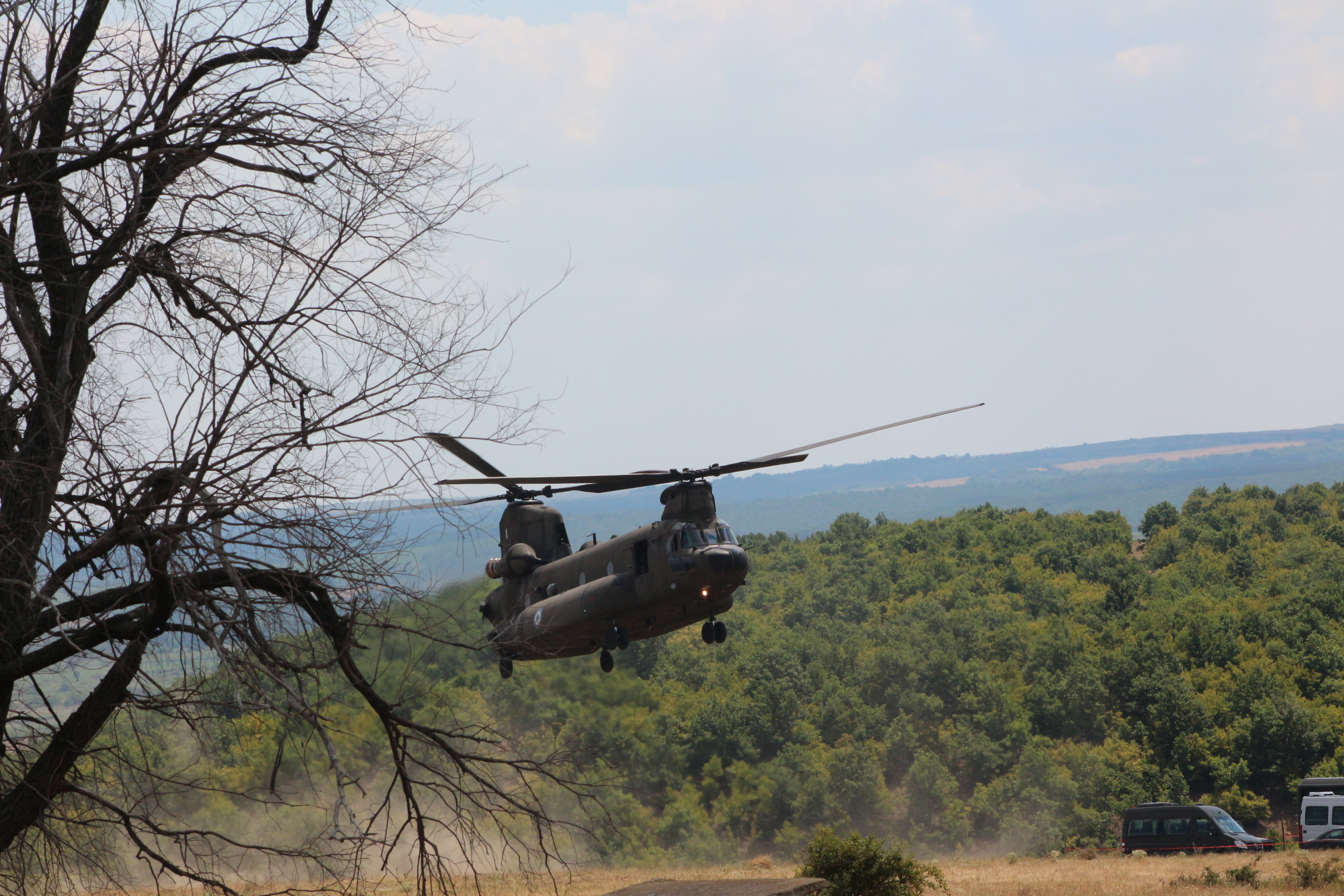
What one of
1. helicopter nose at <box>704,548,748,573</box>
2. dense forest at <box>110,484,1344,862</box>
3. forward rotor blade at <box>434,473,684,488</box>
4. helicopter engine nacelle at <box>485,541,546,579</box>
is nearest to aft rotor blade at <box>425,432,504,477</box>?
forward rotor blade at <box>434,473,684,488</box>

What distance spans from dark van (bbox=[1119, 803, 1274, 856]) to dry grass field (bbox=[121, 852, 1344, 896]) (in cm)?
215

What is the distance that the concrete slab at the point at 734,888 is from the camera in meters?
14.0

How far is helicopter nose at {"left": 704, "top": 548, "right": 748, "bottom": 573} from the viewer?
20.9 meters

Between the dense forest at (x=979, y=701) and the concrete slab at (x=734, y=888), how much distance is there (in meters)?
31.7

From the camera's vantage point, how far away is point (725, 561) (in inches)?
824

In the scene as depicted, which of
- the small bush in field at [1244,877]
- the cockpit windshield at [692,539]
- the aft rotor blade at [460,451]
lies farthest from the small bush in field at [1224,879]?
the aft rotor blade at [460,451]

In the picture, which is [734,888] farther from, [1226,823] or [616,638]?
[1226,823]

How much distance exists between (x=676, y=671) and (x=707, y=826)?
34.9ft

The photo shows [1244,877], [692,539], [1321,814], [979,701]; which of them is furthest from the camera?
[979,701]

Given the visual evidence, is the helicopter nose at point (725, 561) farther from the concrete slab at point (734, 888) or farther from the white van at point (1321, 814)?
the white van at point (1321, 814)

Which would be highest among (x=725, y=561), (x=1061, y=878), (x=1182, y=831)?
(x=725, y=561)

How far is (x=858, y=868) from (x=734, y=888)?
8.17 ft

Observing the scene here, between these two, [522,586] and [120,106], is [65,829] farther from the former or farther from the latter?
[522,586]

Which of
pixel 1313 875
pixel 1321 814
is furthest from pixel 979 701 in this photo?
pixel 1313 875
